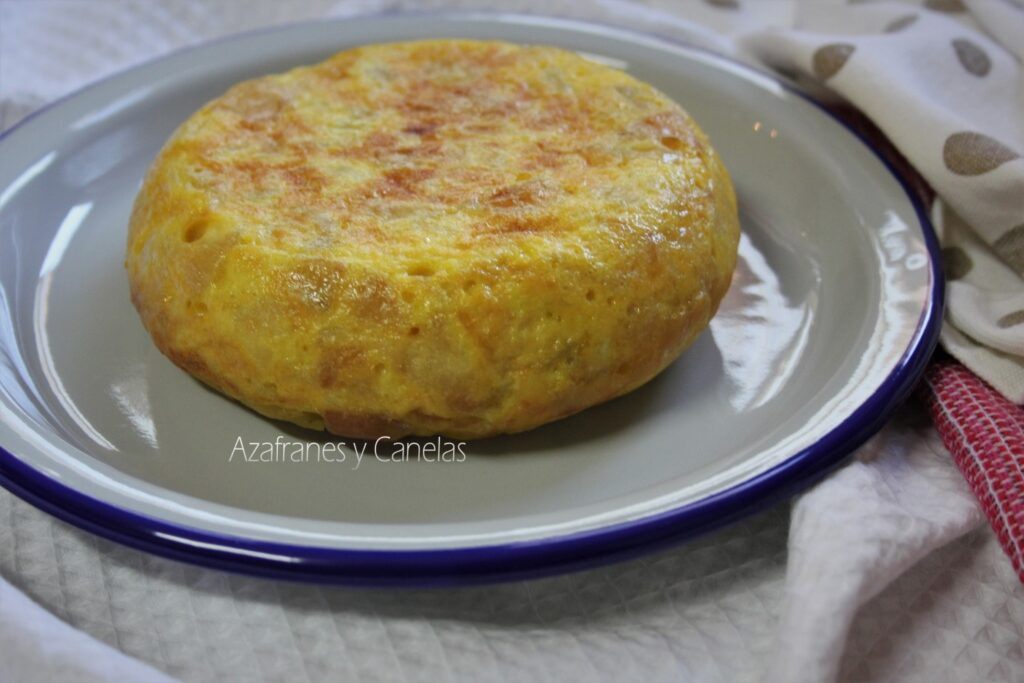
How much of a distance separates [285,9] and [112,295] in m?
1.19

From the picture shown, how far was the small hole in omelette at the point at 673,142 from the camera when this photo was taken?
1677 mm

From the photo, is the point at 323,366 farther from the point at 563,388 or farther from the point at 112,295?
the point at 112,295

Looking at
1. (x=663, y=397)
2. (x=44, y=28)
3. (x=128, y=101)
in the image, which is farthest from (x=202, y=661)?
(x=44, y=28)

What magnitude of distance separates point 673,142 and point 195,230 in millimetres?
735

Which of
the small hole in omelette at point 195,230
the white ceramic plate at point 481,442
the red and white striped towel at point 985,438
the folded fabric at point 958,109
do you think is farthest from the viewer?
the folded fabric at point 958,109

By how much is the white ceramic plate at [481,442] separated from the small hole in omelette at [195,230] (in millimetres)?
237

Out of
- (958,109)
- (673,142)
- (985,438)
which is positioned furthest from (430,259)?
(958,109)

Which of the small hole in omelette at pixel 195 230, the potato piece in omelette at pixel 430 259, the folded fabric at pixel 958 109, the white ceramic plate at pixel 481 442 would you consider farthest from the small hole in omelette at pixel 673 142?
the small hole in omelette at pixel 195 230

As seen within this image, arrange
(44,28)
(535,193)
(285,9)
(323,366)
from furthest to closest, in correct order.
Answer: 1. (285,9)
2. (44,28)
3. (535,193)
4. (323,366)

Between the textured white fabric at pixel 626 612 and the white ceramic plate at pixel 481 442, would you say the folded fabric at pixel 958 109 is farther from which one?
the textured white fabric at pixel 626 612

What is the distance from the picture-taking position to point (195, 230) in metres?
1.51

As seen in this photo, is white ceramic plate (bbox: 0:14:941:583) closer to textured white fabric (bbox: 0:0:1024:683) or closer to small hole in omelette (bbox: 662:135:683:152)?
textured white fabric (bbox: 0:0:1024:683)

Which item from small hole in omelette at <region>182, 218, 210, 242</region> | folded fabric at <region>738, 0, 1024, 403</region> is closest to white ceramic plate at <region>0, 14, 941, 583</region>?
folded fabric at <region>738, 0, 1024, 403</region>

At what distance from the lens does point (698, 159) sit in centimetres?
166
